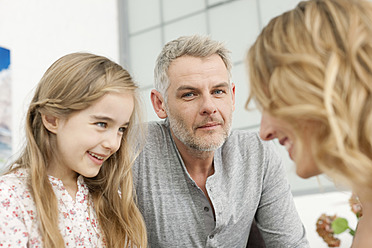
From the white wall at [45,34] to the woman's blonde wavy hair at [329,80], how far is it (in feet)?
6.54

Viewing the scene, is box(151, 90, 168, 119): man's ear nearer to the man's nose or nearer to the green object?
the man's nose

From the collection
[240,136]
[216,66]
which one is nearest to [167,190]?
[240,136]

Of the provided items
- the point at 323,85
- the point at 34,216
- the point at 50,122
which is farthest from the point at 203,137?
the point at 323,85

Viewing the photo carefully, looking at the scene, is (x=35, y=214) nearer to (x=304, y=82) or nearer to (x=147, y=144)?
(x=147, y=144)

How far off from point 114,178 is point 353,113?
3.20 feet

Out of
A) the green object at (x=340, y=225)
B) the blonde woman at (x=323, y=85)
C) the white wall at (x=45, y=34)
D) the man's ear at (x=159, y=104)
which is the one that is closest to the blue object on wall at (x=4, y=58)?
the white wall at (x=45, y=34)

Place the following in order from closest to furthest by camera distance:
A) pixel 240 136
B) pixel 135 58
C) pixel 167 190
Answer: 1. pixel 167 190
2. pixel 240 136
3. pixel 135 58

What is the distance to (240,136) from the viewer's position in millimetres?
1896

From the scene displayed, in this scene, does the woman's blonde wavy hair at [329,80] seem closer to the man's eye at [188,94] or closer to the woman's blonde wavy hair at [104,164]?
the woman's blonde wavy hair at [104,164]

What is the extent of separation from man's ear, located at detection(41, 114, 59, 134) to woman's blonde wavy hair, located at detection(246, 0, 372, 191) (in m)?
0.75

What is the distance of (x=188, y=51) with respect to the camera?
1.79 meters

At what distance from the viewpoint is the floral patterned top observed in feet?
3.96

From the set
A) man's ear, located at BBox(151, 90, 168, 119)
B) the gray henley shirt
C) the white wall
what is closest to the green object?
the gray henley shirt

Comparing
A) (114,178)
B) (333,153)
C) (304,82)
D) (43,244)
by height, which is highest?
(304,82)
